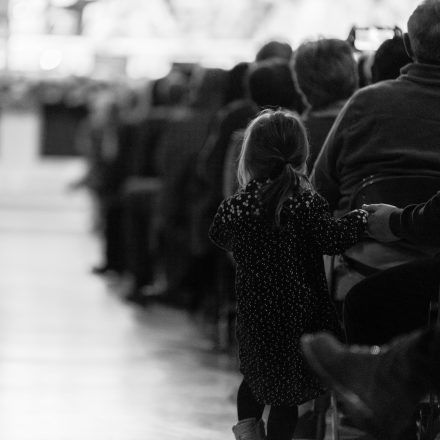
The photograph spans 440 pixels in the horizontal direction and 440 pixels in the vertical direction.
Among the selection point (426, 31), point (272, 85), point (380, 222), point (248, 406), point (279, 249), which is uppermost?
point (426, 31)

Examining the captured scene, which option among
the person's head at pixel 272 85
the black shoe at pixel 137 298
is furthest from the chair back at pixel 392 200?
the black shoe at pixel 137 298

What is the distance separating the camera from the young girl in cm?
387

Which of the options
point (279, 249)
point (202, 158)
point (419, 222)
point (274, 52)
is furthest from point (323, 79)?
point (202, 158)

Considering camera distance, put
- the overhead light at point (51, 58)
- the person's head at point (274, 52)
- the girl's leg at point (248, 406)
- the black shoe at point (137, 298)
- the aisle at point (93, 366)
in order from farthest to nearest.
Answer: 1. the overhead light at point (51, 58)
2. the black shoe at point (137, 298)
3. the person's head at point (274, 52)
4. the aisle at point (93, 366)
5. the girl's leg at point (248, 406)

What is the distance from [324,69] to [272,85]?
2.88 ft

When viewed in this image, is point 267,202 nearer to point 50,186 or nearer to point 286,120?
point 286,120

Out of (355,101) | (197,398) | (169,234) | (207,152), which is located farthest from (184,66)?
(355,101)

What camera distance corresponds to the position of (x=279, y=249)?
12.9 feet

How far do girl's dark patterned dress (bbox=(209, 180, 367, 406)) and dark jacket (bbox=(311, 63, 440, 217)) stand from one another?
0.99ft

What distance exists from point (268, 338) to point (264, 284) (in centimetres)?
17

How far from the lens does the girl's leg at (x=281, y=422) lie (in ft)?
13.2

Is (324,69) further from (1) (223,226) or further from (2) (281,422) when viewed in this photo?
(2) (281,422)

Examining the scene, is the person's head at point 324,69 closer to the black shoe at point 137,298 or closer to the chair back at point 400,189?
the chair back at point 400,189

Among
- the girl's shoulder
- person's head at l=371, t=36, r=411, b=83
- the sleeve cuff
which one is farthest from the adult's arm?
person's head at l=371, t=36, r=411, b=83
